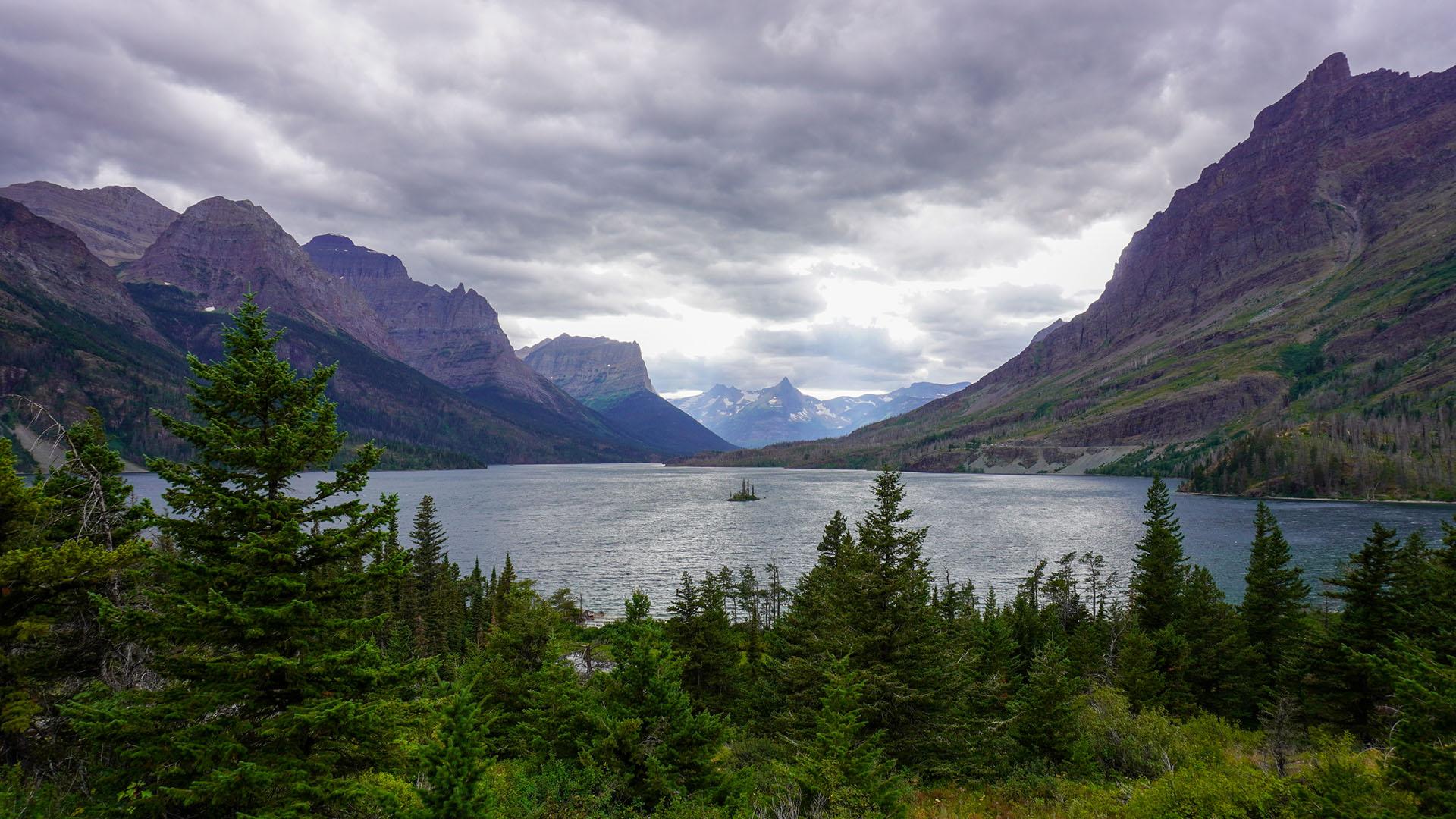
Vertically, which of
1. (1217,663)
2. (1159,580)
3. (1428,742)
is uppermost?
(1428,742)

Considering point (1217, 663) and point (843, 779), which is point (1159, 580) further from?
point (843, 779)

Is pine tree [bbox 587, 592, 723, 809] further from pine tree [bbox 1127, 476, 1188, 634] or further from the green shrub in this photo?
pine tree [bbox 1127, 476, 1188, 634]

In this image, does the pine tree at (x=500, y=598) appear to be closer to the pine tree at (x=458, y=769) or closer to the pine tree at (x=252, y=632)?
the pine tree at (x=252, y=632)

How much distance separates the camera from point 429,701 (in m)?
13.3

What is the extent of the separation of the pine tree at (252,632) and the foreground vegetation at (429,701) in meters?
0.06

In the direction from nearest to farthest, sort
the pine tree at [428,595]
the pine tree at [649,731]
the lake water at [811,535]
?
the pine tree at [649,731]
the pine tree at [428,595]
the lake water at [811,535]

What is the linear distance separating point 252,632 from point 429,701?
145 inches

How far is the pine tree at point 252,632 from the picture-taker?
37.4 ft

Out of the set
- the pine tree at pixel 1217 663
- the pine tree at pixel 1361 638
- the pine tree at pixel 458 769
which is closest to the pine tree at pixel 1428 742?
the pine tree at pixel 458 769

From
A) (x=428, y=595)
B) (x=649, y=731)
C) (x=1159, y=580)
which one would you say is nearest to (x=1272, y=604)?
(x=1159, y=580)

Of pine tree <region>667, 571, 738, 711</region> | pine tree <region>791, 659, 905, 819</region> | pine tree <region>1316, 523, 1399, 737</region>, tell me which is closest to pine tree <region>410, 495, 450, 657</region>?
pine tree <region>667, 571, 738, 711</region>

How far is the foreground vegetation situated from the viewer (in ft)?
38.5

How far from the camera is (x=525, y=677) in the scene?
34.0 metres

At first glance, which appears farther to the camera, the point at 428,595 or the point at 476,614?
the point at 476,614
